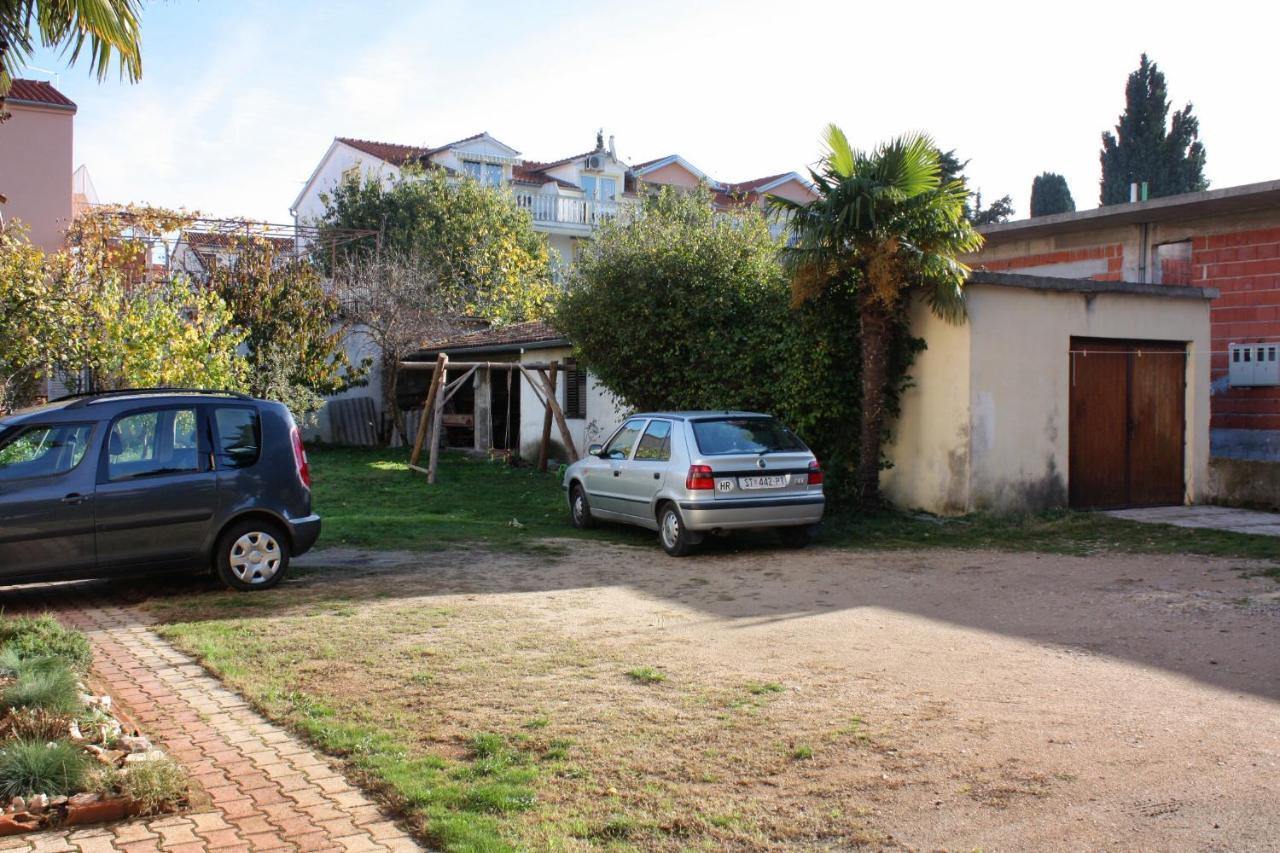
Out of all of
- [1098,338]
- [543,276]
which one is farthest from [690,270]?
[543,276]

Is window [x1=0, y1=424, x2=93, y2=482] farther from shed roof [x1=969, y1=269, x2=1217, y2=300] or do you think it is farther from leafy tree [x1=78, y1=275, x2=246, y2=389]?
shed roof [x1=969, y1=269, x2=1217, y2=300]

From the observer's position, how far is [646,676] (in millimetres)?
6742

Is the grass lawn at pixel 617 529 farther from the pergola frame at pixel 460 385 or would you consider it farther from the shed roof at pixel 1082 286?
the shed roof at pixel 1082 286

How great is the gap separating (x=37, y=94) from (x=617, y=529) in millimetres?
19699

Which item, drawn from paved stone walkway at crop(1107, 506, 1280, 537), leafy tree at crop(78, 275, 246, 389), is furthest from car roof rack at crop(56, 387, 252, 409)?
paved stone walkway at crop(1107, 506, 1280, 537)

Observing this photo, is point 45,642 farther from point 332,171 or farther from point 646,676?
point 332,171

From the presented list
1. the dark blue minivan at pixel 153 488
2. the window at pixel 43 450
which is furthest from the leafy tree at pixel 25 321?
the window at pixel 43 450

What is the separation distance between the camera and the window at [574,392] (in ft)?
75.7

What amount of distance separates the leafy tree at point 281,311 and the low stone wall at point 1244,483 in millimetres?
17689

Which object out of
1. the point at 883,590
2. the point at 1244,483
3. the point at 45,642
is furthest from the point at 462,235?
the point at 45,642

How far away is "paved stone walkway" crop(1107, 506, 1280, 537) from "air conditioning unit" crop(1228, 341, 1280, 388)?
2.63m

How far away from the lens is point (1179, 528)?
13.6m

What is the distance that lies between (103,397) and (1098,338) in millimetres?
12542

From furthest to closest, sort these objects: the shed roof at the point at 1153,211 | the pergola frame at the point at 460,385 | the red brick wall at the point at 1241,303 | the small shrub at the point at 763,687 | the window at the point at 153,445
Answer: the pergola frame at the point at 460,385
the red brick wall at the point at 1241,303
the shed roof at the point at 1153,211
the window at the point at 153,445
the small shrub at the point at 763,687
